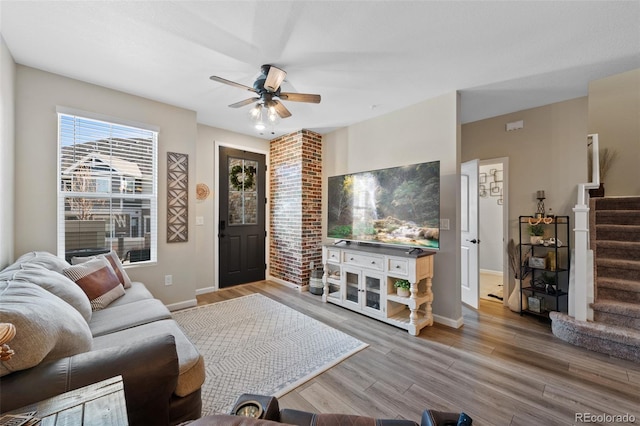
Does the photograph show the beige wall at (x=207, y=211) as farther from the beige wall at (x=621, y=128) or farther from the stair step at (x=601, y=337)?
the beige wall at (x=621, y=128)

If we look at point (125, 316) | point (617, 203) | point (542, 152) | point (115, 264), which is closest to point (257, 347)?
point (125, 316)

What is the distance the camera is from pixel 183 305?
10.9 ft

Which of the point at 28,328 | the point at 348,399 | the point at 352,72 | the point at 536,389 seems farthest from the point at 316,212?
the point at 28,328

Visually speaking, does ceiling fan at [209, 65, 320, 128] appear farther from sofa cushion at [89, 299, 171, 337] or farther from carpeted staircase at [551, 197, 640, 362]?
carpeted staircase at [551, 197, 640, 362]

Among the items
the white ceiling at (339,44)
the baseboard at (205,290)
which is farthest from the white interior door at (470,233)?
the baseboard at (205,290)

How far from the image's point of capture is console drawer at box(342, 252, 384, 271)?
3.02 m

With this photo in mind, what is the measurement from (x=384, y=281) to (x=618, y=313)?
2173mm

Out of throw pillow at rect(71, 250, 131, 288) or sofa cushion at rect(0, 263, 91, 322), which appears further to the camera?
throw pillow at rect(71, 250, 131, 288)

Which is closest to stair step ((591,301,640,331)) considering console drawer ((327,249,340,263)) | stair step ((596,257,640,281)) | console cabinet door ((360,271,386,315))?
stair step ((596,257,640,281))

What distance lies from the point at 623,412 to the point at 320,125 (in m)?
4.08

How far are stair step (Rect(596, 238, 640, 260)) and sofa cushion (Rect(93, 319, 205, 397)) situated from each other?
4230 mm

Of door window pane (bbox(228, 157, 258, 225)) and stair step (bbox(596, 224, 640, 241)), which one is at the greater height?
door window pane (bbox(228, 157, 258, 225))

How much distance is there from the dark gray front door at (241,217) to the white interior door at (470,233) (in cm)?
330

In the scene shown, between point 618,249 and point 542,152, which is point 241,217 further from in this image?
point 618,249
